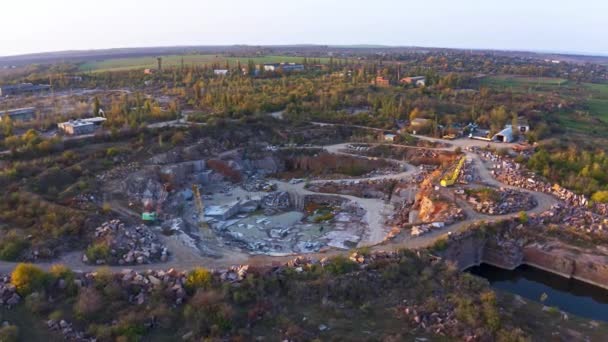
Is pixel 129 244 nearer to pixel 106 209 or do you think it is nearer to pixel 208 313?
pixel 106 209

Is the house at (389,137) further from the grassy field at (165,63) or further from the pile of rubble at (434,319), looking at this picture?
the grassy field at (165,63)

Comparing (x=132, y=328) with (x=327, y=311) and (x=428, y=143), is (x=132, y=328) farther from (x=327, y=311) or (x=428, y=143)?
(x=428, y=143)

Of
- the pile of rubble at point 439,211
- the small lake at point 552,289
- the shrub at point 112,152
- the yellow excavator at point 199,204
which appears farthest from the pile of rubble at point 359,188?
the shrub at point 112,152

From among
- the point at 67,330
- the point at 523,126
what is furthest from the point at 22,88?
the point at 523,126

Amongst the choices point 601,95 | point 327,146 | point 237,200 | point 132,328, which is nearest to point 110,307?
point 132,328

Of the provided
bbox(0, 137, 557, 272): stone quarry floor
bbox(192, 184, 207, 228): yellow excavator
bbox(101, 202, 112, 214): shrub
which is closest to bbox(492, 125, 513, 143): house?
bbox(0, 137, 557, 272): stone quarry floor

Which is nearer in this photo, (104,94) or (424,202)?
(424,202)

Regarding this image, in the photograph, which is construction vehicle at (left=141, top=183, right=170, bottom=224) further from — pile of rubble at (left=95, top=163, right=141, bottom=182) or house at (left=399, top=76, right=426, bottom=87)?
house at (left=399, top=76, right=426, bottom=87)
